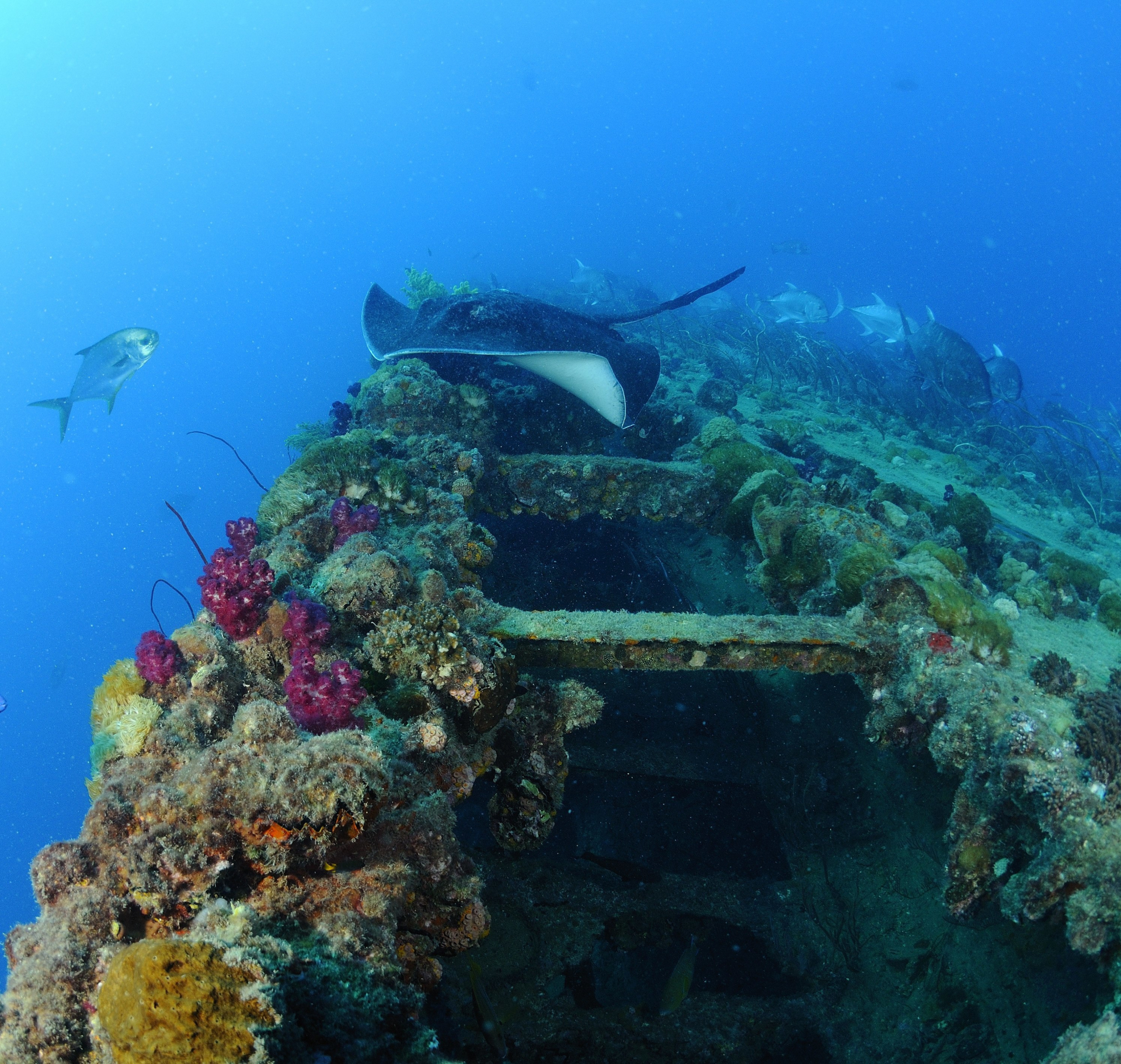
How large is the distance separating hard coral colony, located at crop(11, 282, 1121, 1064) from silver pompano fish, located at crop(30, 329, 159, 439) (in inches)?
217

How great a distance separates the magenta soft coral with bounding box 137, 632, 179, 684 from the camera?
10.2 feet

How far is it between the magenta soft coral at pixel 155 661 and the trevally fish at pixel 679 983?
11.6ft

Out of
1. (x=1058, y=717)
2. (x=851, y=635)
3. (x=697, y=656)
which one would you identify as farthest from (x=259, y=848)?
(x=1058, y=717)

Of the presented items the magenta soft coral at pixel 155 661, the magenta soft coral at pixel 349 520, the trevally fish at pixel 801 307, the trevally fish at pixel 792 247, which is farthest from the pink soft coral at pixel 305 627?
the trevally fish at pixel 792 247

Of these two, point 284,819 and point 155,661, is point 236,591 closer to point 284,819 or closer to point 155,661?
point 155,661

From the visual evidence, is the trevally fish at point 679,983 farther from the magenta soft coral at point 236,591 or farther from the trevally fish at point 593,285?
the trevally fish at point 593,285

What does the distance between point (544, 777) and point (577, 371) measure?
4360mm

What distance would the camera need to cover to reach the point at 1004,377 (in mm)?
13375

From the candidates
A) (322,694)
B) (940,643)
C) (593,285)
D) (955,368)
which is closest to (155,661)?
(322,694)

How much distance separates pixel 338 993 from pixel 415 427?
564cm

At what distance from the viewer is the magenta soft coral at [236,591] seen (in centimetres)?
342

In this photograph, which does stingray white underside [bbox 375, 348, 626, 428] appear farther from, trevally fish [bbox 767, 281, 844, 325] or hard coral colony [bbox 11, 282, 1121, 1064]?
trevally fish [bbox 767, 281, 844, 325]

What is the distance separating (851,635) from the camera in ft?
13.3

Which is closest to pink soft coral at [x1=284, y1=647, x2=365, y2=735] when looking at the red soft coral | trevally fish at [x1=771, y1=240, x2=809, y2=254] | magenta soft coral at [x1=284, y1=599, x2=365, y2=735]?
magenta soft coral at [x1=284, y1=599, x2=365, y2=735]
